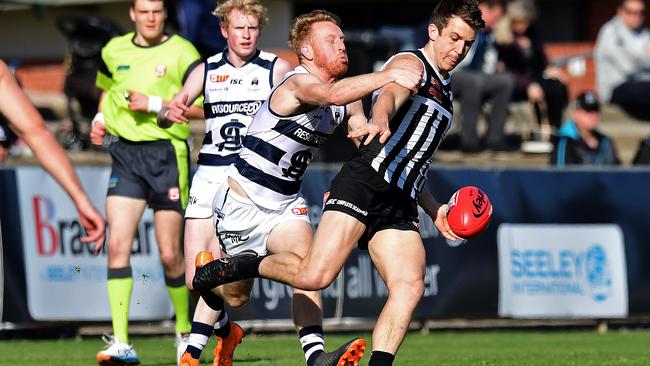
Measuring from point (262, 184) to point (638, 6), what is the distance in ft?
38.6

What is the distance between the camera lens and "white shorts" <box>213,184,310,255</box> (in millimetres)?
8398

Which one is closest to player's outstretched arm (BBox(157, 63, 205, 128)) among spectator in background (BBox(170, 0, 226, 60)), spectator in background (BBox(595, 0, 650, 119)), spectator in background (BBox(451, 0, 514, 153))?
spectator in background (BBox(170, 0, 226, 60))

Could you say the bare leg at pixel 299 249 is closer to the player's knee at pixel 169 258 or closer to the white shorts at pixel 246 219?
the white shorts at pixel 246 219

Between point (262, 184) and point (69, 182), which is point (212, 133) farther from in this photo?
point (69, 182)

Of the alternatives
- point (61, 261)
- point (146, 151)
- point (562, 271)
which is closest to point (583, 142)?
point (562, 271)

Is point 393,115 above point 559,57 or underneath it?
above

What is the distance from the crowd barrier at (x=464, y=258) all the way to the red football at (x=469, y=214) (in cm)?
531

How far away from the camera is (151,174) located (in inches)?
409

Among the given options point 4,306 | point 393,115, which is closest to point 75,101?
point 4,306

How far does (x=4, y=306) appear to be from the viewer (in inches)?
495

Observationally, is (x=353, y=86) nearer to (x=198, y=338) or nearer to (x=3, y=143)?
(x=198, y=338)

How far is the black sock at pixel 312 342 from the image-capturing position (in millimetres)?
8102

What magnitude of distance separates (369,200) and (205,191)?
187 centimetres

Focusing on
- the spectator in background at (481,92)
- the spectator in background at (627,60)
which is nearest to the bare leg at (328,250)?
the spectator in background at (481,92)
